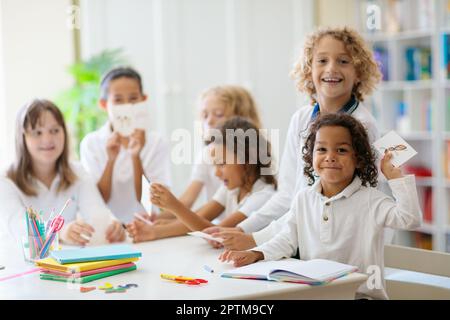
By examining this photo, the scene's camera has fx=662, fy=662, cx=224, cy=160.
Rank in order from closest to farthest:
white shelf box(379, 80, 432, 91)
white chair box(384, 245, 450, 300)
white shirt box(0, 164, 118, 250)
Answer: white chair box(384, 245, 450, 300) → white shirt box(0, 164, 118, 250) → white shelf box(379, 80, 432, 91)

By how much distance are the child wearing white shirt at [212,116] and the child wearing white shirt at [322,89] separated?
0.59 metres

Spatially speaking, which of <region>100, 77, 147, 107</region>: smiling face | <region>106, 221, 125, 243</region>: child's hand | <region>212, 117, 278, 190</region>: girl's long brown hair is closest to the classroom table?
<region>106, 221, 125, 243</region>: child's hand

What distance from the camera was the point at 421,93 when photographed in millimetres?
4543

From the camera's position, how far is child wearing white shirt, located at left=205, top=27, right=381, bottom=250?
2.19 m

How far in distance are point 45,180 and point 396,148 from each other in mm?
1356

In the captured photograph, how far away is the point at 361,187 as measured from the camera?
1905mm

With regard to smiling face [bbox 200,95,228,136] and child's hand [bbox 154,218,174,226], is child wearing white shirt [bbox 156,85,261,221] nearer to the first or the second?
smiling face [bbox 200,95,228,136]

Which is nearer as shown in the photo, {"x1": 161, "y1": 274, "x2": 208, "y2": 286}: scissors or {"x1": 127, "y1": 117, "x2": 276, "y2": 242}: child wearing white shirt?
{"x1": 161, "y1": 274, "x2": 208, "y2": 286}: scissors

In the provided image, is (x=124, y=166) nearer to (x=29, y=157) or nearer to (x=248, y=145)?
(x=29, y=157)

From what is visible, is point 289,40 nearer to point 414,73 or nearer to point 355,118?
point 414,73

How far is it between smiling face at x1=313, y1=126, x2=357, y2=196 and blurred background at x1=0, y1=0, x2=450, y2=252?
7.99 feet

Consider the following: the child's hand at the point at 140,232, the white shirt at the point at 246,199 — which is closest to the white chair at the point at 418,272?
the white shirt at the point at 246,199

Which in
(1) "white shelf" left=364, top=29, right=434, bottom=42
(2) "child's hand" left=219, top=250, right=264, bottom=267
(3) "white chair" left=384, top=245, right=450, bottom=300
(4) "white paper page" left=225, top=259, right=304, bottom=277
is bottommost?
(3) "white chair" left=384, top=245, right=450, bottom=300

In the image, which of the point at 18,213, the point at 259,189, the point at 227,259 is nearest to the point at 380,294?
the point at 227,259
